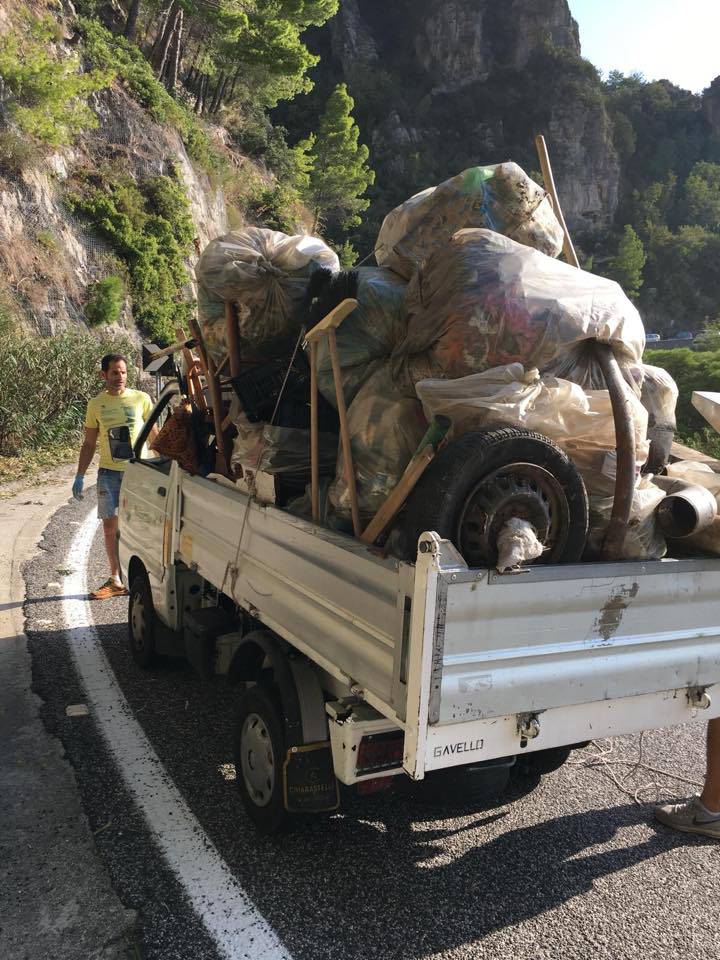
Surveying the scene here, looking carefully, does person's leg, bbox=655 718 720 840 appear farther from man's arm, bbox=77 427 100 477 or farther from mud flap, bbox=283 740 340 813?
man's arm, bbox=77 427 100 477

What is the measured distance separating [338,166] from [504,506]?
48469 millimetres

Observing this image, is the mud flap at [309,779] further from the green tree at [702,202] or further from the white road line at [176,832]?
the green tree at [702,202]

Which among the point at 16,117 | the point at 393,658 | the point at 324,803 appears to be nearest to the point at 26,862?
the point at 324,803

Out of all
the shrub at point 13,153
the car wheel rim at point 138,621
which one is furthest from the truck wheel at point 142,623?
the shrub at point 13,153

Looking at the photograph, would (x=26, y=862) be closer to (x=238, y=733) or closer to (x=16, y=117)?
(x=238, y=733)

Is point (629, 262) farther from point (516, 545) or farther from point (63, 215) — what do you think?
point (516, 545)

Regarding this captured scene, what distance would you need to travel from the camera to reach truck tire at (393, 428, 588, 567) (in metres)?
2.12

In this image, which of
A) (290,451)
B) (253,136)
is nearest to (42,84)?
(290,451)

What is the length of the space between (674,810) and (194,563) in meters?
2.56

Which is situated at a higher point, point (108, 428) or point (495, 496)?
point (495, 496)

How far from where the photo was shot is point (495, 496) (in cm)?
219

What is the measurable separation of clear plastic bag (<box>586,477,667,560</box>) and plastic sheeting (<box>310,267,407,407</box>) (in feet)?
3.37

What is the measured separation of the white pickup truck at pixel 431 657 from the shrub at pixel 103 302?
17.4 m

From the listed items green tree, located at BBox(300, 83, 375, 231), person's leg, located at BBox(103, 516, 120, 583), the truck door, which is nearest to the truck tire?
the truck door
